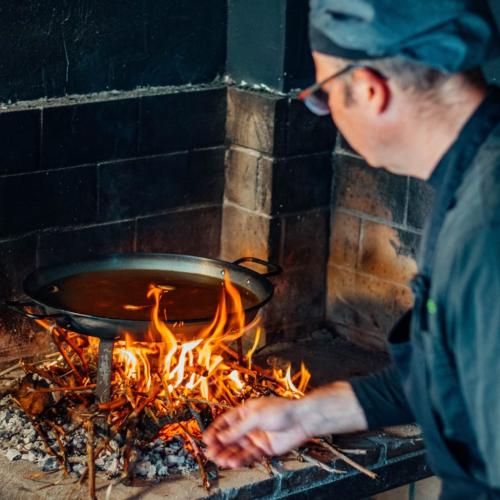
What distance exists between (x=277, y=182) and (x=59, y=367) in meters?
1.35

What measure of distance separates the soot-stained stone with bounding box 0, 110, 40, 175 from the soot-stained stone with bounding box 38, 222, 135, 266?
1.14 feet

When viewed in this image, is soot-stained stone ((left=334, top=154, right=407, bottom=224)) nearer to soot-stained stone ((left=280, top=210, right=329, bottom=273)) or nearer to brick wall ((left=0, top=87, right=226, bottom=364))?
soot-stained stone ((left=280, top=210, right=329, bottom=273))

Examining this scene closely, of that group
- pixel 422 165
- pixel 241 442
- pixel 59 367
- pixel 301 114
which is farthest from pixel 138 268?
pixel 422 165

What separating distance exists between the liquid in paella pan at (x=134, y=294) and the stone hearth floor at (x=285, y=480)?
0.58m

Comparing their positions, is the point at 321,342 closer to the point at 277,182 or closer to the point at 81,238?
the point at 277,182

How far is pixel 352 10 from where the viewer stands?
2166 millimetres

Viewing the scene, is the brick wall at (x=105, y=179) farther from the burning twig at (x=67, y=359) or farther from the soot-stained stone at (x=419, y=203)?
the soot-stained stone at (x=419, y=203)

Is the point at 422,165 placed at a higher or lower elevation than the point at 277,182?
higher

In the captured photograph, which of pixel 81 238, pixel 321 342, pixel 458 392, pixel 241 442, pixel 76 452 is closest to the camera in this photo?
pixel 458 392

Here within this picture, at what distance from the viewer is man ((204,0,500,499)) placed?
197cm

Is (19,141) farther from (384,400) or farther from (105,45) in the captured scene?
(384,400)

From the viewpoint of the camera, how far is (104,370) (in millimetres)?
4012

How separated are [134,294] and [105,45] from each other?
1219mm

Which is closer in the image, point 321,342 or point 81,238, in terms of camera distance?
point 81,238
